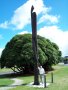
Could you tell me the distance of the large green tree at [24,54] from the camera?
39438 mm

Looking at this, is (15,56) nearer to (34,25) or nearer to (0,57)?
(0,57)

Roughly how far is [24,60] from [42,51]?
3434 millimetres

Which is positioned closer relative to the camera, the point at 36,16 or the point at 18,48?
the point at 36,16

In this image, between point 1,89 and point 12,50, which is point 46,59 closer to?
point 12,50

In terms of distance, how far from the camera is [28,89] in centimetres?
2011

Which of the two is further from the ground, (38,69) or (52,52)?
(52,52)

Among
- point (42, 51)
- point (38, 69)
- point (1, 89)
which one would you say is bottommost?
point (1, 89)

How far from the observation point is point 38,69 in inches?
950

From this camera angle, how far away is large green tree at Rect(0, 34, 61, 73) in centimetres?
3944

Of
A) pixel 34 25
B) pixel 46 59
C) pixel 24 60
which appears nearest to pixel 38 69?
pixel 34 25

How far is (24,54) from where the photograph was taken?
39.3 meters

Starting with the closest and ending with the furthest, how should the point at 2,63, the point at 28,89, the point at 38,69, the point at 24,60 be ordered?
the point at 28,89 → the point at 38,69 → the point at 24,60 → the point at 2,63

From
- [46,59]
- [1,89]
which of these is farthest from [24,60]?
[1,89]

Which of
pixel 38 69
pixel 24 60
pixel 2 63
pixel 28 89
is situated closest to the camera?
pixel 28 89
